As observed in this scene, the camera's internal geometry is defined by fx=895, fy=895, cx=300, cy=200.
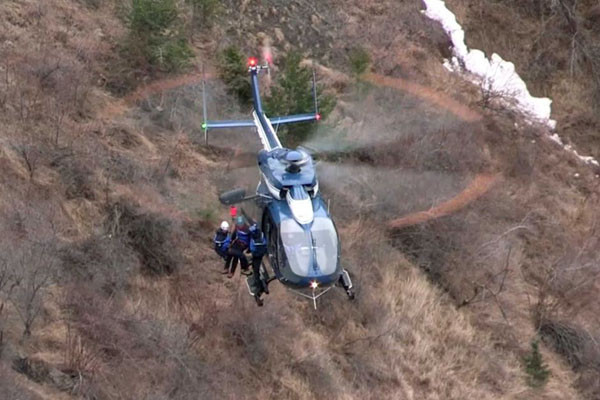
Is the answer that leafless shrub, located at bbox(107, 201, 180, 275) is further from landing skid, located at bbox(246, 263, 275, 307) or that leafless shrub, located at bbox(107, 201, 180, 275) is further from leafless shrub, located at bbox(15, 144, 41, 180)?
landing skid, located at bbox(246, 263, 275, 307)

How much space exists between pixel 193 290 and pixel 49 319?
9.99 ft

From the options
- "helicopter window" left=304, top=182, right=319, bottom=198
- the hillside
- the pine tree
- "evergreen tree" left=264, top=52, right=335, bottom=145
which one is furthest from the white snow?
"helicopter window" left=304, top=182, right=319, bottom=198

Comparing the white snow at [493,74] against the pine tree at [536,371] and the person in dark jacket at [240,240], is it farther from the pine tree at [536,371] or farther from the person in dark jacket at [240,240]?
the person in dark jacket at [240,240]

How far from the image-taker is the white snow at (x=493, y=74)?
26.7 metres

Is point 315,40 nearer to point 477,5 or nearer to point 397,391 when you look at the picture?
point 477,5

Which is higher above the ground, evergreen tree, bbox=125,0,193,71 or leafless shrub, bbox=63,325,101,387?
evergreen tree, bbox=125,0,193,71

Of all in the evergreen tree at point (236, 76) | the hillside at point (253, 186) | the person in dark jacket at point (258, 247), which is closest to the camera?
the person in dark jacket at point (258, 247)

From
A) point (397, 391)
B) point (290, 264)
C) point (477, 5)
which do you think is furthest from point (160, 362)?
point (477, 5)

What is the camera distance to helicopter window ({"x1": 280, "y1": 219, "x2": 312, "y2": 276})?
44.2ft

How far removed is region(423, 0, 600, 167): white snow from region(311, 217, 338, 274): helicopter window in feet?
45.5

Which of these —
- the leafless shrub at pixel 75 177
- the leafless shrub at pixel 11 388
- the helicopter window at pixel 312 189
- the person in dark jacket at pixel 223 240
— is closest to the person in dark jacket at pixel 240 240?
the person in dark jacket at pixel 223 240

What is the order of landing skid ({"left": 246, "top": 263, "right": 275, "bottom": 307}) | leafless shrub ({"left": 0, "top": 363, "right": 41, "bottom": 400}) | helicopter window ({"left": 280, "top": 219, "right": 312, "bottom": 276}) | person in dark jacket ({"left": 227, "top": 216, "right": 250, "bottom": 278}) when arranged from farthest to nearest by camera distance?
1. landing skid ({"left": 246, "top": 263, "right": 275, "bottom": 307})
2. person in dark jacket ({"left": 227, "top": 216, "right": 250, "bottom": 278})
3. helicopter window ({"left": 280, "top": 219, "right": 312, "bottom": 276})
4. leafless shrub ({"left": 0, "top": 363, "right": 41, "bottom": 400})

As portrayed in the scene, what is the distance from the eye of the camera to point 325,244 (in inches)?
542

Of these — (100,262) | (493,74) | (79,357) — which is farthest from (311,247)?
(493,74)
